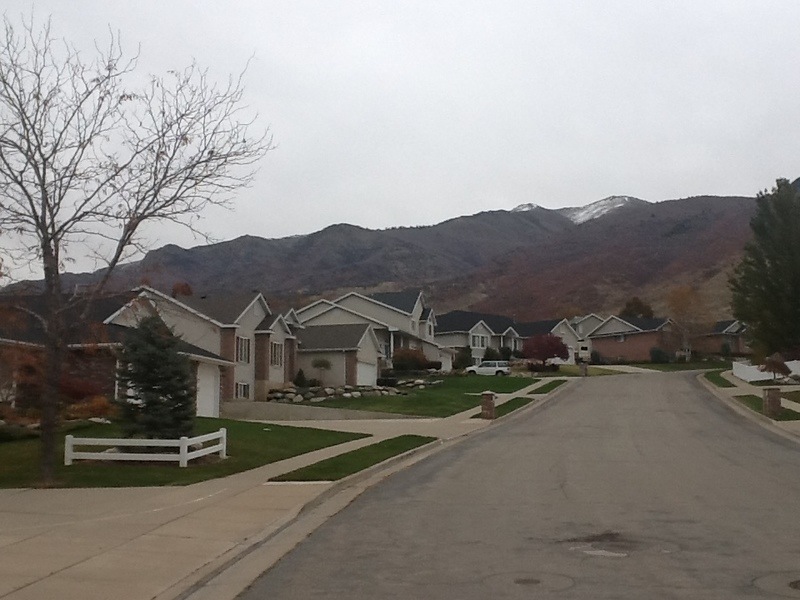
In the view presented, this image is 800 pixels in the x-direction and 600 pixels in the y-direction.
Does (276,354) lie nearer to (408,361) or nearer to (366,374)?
(366,374)

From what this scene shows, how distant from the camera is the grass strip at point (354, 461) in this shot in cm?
1841

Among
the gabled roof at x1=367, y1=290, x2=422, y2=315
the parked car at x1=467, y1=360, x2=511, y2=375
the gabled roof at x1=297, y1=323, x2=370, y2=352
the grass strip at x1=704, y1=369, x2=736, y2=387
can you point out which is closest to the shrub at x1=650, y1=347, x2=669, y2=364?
the parked car at x1=467, y1=360, x2=511, y2=375

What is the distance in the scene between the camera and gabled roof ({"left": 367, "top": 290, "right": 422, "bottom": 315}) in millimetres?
75106

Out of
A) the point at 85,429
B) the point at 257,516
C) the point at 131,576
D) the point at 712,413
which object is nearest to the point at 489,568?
the point at 131,576

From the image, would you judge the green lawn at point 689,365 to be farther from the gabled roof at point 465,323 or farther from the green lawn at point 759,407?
the green lawn at point 759,407

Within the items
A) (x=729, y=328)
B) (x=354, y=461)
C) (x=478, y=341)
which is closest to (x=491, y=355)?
(x=478, y=341)

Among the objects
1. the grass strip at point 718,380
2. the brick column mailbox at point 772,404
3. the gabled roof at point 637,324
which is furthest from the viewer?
the gabled roof at point 637,324

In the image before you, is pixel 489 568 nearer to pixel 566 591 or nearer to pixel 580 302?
pixel 566 591

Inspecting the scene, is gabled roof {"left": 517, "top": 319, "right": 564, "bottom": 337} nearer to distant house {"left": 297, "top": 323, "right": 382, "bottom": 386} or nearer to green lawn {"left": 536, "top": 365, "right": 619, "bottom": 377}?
green lawn {"left": 536, "top": 365, "right": 619, "bottom": 377}

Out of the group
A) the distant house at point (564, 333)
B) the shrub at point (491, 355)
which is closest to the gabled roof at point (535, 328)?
the distant house at point (564, 333)

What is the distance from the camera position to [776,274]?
46.3 meters

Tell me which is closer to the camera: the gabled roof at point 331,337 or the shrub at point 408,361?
the gabled roof at point 331,337

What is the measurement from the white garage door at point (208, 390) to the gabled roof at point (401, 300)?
120ft

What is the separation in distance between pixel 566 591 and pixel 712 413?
30.8 meters
